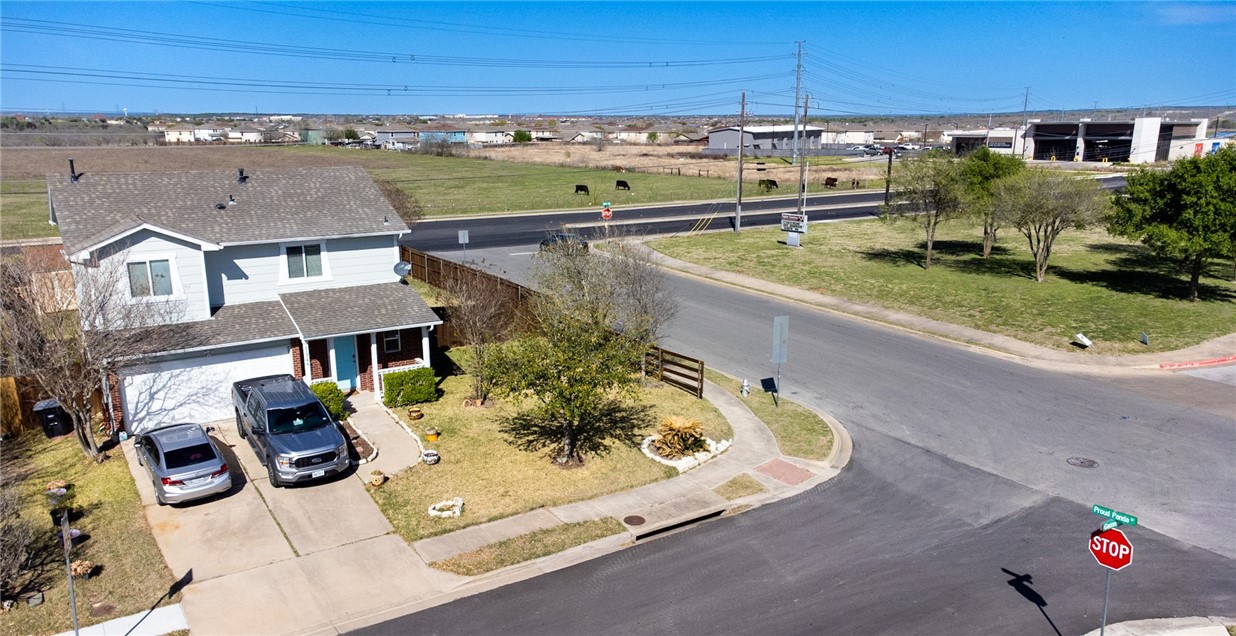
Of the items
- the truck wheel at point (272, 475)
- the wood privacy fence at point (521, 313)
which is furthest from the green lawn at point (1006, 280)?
the truck wheel at point (272, 475)

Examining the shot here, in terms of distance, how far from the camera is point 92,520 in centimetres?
1653

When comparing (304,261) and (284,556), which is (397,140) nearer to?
(304,261)

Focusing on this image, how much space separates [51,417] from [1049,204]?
38.1 meters

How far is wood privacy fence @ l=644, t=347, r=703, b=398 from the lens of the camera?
24.6 m

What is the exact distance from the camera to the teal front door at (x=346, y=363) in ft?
78.7

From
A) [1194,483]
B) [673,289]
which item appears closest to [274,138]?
[673,289]

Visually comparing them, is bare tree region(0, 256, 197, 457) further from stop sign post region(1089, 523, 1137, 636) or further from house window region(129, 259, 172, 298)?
stop sign post region(1089, 523, 1137, 636)

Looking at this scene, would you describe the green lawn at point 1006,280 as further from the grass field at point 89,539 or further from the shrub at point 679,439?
the grass field at point 89,539

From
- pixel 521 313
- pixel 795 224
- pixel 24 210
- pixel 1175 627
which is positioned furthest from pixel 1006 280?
pixel 24 210

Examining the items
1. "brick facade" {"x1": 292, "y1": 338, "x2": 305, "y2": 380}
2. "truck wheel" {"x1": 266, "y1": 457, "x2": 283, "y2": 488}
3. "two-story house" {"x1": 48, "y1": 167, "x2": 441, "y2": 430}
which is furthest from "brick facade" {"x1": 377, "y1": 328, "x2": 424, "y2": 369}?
"truck wheel" {"x1": 266, "y1": 457, "x2": 283, "y2": 488}

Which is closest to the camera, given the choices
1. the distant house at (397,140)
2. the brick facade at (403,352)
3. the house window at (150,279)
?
the house window at (150,279)

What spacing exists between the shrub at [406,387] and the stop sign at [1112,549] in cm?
1715

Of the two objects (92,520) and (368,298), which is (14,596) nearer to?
(92,520)

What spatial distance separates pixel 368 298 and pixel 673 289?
16.6 metres
